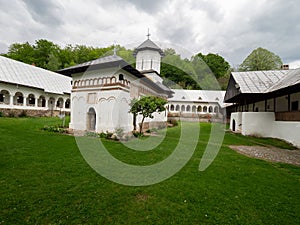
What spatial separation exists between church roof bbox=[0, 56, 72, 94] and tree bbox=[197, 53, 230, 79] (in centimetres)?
3760

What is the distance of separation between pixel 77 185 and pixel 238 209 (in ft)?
11.2

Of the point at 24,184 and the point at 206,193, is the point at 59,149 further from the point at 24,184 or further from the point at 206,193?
the point at 206,193

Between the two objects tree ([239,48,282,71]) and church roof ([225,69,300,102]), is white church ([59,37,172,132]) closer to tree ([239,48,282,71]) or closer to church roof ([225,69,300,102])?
church roof ([225,69,300,102])

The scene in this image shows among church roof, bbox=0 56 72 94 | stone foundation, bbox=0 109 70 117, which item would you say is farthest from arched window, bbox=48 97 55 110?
church roof, bbox=0 56 72 94

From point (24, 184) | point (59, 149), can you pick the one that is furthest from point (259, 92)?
point (24, 184)

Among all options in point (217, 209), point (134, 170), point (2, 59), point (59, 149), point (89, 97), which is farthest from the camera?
point (2, 59)

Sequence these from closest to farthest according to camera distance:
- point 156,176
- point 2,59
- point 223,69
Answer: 1. point 156,176
2. point 2,59
3. point 223,69

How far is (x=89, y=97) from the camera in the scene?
11727 millimetres

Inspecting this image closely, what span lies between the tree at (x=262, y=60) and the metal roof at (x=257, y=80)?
21.9m

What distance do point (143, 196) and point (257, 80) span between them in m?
14.7

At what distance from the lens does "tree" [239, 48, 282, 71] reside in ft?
107

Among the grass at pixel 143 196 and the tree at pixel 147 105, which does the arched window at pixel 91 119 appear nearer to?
the tree at pixel 147 105

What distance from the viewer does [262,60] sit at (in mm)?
33438

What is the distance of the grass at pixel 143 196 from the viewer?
112 inches
